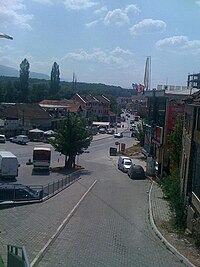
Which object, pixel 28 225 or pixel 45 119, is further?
pixel 45 119

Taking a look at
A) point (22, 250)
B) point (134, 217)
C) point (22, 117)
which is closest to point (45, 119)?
point (22, 117)

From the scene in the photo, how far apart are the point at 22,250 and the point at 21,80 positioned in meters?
115

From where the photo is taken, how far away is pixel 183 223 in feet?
62.4

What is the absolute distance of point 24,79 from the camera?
398 ft

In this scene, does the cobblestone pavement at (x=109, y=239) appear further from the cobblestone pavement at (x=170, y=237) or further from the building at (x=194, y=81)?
the building at (x=194, y=81)

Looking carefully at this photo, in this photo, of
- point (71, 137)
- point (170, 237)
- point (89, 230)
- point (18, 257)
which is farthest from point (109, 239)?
point (71, 137)

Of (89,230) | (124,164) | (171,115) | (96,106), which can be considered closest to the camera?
(89,230)

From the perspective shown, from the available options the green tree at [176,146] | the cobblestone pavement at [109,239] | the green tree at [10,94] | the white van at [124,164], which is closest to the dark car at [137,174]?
the white van at [124,164]

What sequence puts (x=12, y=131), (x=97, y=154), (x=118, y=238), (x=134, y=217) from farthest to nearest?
1. (x=12, y=131)
2. (x=97, y=154)
3. (x=134, y=217)
4. (x=118, y=238)

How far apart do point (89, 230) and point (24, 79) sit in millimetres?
105929

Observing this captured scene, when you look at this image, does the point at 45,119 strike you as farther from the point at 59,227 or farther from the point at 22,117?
the point at 59,227

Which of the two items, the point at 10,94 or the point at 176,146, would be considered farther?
the point at 10,94

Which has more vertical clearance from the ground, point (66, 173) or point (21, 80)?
point (21, 80)

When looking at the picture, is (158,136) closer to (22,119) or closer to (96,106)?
(22,119)
